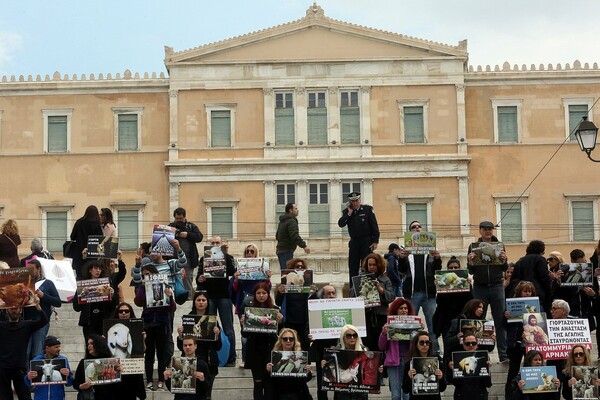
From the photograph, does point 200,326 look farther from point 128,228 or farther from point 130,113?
point 130,113

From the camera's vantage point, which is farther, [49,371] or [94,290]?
[94,290]

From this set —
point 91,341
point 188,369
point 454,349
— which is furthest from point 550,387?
point 91,341

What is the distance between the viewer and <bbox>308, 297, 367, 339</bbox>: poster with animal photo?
17.8 m

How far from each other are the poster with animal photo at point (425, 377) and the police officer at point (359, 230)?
193 inches

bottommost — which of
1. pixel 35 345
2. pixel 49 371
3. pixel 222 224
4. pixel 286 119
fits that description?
pixel 49 371

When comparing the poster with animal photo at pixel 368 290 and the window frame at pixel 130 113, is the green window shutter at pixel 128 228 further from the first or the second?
the poster with animal photo at pixel 368 290

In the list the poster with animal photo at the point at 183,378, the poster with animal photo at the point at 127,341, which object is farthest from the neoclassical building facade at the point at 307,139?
the poster with animal photo at the point at 183,378

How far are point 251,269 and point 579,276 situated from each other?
4.51 m

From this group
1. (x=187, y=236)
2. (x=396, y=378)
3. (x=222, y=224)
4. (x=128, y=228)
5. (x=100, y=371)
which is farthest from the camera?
(x=128, y=228)

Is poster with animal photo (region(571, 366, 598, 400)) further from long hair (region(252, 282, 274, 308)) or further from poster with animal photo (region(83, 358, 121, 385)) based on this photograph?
poster with animal photo (region(83, 358, 121, 385))

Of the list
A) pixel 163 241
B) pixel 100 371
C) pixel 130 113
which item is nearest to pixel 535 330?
pixel 100 371

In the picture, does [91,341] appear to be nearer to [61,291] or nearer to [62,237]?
[61,291]

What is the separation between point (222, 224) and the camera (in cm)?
4669

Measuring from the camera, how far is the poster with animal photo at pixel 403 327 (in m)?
17.6
